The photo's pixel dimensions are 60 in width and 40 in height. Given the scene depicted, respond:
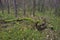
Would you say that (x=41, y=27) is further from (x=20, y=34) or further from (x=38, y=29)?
(x=20, y=34)

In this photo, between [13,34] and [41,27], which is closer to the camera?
[13,34]

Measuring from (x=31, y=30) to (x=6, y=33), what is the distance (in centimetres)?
178

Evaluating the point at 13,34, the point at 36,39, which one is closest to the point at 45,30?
the point at 36,39

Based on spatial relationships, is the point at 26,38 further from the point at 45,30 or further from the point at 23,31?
the point at 45,30

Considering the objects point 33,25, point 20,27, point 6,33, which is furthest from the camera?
point 33,25

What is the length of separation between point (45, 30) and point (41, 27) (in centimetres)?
34

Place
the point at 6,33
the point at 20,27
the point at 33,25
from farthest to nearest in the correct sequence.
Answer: the point at 33,25 < the point at 20,27 < the point at 6,33

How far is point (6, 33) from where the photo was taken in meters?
9.45

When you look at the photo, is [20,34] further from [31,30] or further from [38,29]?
[38,29]

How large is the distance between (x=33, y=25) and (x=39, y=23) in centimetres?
50

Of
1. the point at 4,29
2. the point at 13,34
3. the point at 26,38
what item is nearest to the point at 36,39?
the point at 26,38

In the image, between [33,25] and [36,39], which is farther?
[33,25]

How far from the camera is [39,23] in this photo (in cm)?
1162

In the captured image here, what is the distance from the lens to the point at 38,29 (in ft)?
37.5
